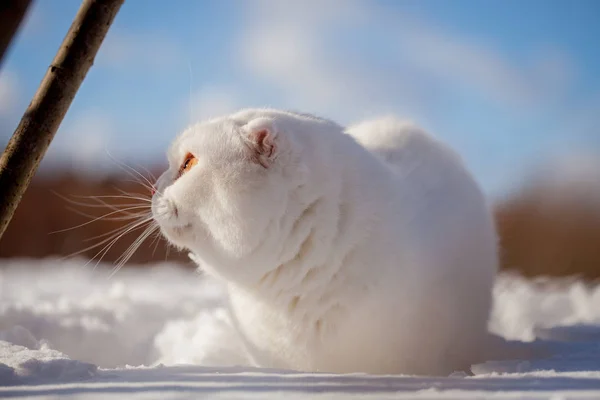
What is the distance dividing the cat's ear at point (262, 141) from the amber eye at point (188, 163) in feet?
0.84

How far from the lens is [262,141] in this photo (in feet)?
5.60

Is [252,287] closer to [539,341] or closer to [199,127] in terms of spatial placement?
[199,127]

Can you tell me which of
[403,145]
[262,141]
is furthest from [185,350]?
[403,145]

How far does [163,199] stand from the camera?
184 cm

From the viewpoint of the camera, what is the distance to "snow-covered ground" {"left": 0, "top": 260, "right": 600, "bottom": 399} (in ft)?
3.91

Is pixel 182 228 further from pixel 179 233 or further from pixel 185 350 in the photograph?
pixel 185 350

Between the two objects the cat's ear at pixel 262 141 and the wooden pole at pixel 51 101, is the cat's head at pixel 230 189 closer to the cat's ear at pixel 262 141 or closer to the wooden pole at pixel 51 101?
the cat's ear at pixel 262 141

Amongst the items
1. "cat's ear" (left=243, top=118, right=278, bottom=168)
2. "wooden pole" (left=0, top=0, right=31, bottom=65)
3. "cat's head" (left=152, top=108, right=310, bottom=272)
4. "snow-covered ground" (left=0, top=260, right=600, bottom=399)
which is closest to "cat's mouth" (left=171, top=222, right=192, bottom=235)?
"cat's head" (left=152, top=108, right=310, bottom=272)

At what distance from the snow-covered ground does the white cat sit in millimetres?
272

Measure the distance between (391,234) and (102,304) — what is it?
211 centimetres

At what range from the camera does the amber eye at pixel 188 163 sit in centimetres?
186

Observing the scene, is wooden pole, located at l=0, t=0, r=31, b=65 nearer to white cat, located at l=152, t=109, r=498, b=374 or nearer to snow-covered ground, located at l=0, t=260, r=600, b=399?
white cat, located at l=152, t=109, r=498, b=374

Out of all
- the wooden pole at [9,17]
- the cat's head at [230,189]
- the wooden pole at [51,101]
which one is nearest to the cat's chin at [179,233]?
the cat's head at [230,189]

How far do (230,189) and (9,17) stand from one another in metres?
0.80
